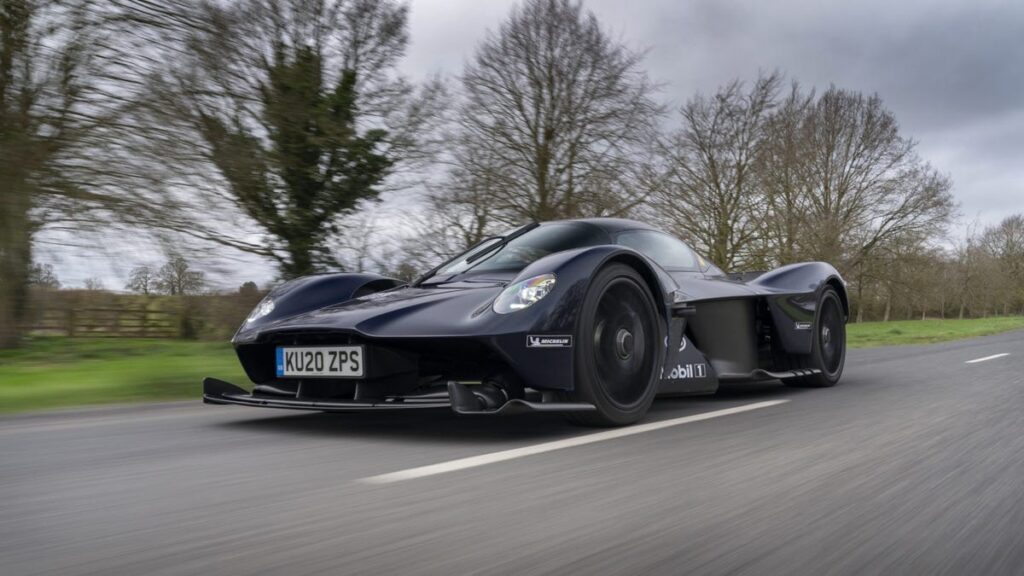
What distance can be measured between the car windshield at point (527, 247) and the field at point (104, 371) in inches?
93.9

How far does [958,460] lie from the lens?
319 centimetres

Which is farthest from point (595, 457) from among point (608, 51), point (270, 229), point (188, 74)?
point (608, 51)

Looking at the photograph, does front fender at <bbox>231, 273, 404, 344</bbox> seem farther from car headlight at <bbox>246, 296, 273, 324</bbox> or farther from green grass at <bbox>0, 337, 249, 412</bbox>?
green grass at <bbox>0, 337, 249, 412</bbox>

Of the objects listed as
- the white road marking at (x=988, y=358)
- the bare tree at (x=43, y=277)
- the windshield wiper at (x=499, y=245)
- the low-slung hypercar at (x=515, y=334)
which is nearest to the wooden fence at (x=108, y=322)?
the bare tree at (x=43, y=277)

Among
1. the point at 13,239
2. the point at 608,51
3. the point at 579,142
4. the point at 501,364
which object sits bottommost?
the point at 501,364

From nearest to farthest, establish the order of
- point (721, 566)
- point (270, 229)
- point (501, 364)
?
1. point (721, 566)
2. point (501, 364)
3. point (270, 229)

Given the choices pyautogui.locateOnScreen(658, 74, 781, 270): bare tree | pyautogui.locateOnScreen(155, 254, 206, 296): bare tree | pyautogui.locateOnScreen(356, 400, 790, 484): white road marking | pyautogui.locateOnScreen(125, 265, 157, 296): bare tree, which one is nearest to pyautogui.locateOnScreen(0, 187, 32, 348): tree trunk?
pyautogui.locateOnScreen(125, 265, 157, 296): bare tree

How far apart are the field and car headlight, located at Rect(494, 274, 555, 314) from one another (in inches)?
124

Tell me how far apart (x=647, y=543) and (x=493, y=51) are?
18.4 m

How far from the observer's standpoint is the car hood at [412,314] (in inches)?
138

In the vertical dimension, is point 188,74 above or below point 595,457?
above

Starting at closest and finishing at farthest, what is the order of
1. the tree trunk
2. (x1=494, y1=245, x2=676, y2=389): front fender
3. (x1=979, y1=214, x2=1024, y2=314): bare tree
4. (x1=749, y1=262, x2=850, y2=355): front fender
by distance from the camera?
(x1=494, y1=245, x2=676, y2=389): front fender, (x1=749, y1=262, x2=850, y2=355): front fender, the tree trunk, (x1=979, y1=214, x2=1024, y2=314): bare tree

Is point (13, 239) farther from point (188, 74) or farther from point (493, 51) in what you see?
point (493, 51)

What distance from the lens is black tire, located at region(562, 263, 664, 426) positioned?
366 centimetres
